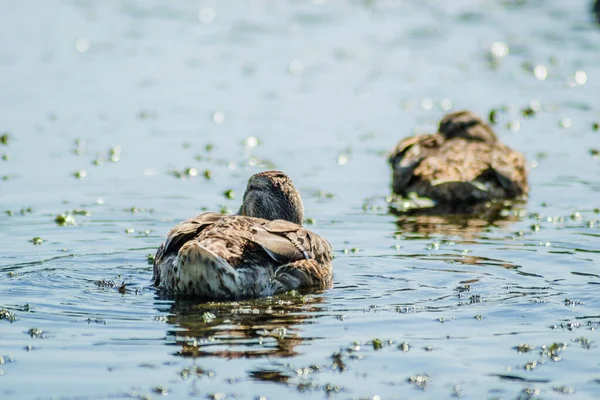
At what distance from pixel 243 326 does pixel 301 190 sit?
621cm

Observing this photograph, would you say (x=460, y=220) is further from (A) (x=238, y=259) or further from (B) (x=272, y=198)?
(A) (x=238, y=259)

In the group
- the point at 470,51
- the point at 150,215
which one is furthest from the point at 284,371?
the point at 470,51

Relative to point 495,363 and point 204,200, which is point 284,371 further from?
A: point 204,200

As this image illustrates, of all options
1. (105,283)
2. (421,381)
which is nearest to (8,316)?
(105,283)

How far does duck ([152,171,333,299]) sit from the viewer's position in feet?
29.6

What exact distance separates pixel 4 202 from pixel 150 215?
5.91 ft

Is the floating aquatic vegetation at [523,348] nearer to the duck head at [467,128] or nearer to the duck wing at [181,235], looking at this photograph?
the duck wing at [181,235]

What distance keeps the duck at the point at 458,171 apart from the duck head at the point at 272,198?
3.63 m

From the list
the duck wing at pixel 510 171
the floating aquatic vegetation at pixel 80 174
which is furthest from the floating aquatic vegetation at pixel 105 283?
the duck wing at pixel 510 171

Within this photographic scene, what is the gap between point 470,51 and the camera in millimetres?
24250

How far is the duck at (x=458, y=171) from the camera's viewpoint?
1435cm

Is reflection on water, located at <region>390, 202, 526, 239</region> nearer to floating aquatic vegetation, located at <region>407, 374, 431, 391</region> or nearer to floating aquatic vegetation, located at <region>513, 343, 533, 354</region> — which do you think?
floating aquatic vegetation, located at <region>513, 343, 533, 354</region>

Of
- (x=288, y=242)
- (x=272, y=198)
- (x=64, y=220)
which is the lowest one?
(x=288, y=242)

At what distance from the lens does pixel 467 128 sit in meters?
15.8
